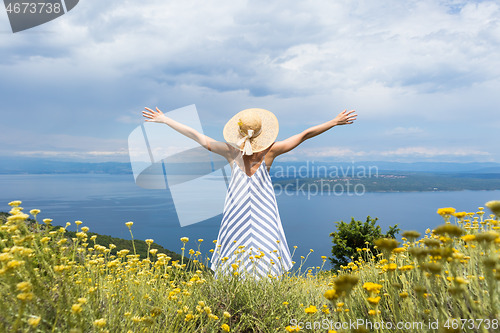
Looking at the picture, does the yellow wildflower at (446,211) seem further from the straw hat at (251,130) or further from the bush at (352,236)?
the bush at (352,236)

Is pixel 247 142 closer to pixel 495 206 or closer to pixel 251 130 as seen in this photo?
pixel 251 130

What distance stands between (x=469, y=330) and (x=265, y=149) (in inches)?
169

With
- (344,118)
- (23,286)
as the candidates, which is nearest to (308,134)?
(344,118)

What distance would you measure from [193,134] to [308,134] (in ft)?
7.03

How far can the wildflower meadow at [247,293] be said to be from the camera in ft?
6.06

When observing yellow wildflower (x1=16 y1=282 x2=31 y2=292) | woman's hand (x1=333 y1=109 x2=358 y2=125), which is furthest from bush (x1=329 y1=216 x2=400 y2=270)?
yellow wildflower (x1=16 y1=282 x2=31 y2=292)

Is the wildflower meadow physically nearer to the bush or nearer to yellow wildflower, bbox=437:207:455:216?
yellow wildflower, bbox=437:207:455:216

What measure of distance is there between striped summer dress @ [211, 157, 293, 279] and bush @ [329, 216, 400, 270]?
444 cm

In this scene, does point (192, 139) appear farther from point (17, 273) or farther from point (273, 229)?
point (17, 273)

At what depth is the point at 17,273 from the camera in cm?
198

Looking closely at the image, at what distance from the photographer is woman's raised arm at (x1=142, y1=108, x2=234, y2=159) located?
5836 mm

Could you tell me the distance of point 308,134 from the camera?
19.2 ft

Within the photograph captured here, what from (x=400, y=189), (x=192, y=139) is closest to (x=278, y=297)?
(x=192, y=139)

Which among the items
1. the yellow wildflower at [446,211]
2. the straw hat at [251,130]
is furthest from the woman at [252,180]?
the yellow wildflower at [446,211]
